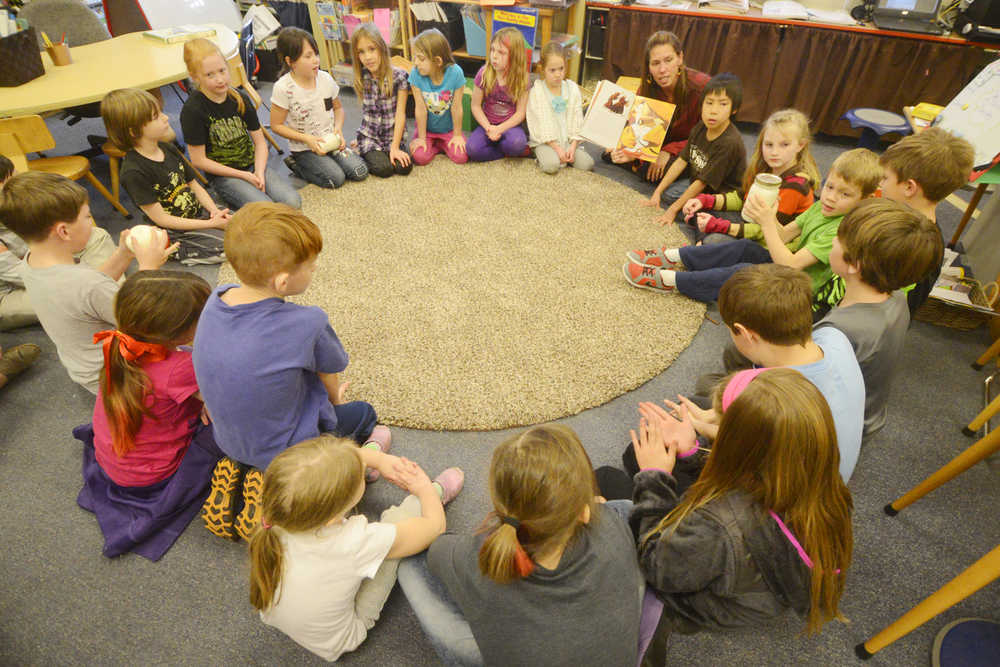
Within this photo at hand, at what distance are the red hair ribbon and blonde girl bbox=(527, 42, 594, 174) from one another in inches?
99.0

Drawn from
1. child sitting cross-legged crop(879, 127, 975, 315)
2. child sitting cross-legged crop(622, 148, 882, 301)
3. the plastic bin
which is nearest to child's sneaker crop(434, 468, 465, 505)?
child sitting cross-legged crop(622, 148, 882, 301)

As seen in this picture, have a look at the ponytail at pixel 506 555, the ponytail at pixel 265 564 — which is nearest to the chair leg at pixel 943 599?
the ponytail at pixel 506 555

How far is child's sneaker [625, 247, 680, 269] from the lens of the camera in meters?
2.47

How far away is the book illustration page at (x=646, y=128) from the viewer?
121 inches

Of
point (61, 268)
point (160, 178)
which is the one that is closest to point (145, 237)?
point (61, 268)

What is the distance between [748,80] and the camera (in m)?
3.79

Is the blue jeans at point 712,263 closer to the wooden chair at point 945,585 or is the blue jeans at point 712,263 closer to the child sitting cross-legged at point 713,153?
the child sitting cross-legged at point 713,153

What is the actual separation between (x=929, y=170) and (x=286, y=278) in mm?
2020

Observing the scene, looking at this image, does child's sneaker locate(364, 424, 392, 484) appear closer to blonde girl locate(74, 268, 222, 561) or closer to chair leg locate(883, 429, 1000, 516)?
blonde girl locate(74, 268, 222, 561)

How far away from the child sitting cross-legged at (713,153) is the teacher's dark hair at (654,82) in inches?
11.6

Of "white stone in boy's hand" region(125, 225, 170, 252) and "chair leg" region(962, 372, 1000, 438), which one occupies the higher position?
"white stone in boy's hand" region(125, 225, 170, 252)

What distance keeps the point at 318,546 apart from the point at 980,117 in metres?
2.96

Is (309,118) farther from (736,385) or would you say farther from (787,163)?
(736,385)

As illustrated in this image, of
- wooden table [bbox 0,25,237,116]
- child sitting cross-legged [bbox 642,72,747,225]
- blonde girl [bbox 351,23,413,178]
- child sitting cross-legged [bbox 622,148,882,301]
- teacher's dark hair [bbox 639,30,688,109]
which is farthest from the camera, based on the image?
blonde girl [bbox 351,23,413,178]
